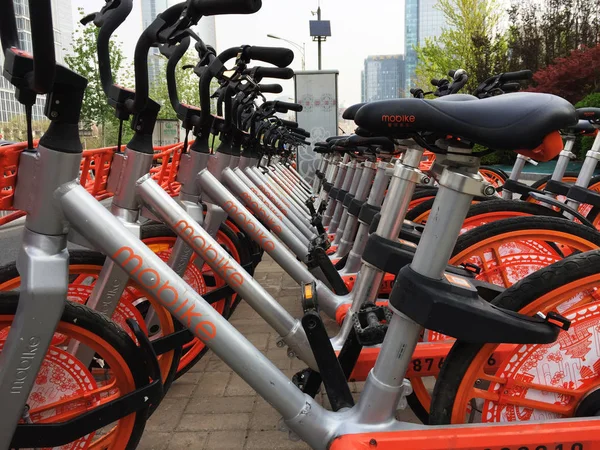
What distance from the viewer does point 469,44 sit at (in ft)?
68.5

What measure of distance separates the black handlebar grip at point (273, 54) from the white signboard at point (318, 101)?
7.49 metres

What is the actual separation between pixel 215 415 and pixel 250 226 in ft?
2.84

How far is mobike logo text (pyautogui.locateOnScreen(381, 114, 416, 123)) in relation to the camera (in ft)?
4.42

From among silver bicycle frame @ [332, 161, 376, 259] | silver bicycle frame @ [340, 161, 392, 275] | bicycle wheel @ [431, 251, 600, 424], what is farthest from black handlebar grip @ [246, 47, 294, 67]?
silver bicycle frame @ [332, 161, 376, 259]

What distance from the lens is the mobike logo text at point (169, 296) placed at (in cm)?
142

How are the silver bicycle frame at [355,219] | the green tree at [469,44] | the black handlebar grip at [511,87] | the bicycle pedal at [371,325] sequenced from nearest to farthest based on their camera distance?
the bicycle pedal at [371,325] → the black handlebar grip at [511,87] → the silver bicycle frame at [355,219] → the green tree at [469,44]

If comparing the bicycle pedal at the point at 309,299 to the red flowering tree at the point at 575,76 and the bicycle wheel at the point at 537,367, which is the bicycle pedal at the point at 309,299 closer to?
the bicycle wheel at the point at 537,367

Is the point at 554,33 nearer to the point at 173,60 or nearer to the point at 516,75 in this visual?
the point at 516,75

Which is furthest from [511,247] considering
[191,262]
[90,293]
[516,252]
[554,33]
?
[554,33]

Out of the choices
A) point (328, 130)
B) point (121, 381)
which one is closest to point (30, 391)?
point (121, 381)

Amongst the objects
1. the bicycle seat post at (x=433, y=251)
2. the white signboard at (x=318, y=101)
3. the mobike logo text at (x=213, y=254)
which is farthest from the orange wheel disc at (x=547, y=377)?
the white signboard at (x=318, y=101)

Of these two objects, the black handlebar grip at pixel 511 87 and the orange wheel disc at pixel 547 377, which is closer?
the orange wheel disc at pixel 547 377

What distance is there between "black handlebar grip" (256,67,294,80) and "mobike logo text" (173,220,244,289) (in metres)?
0.95

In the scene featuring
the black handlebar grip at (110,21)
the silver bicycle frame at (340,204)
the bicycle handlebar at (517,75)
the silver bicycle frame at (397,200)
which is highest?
the black handlebar grip at (110,21)
